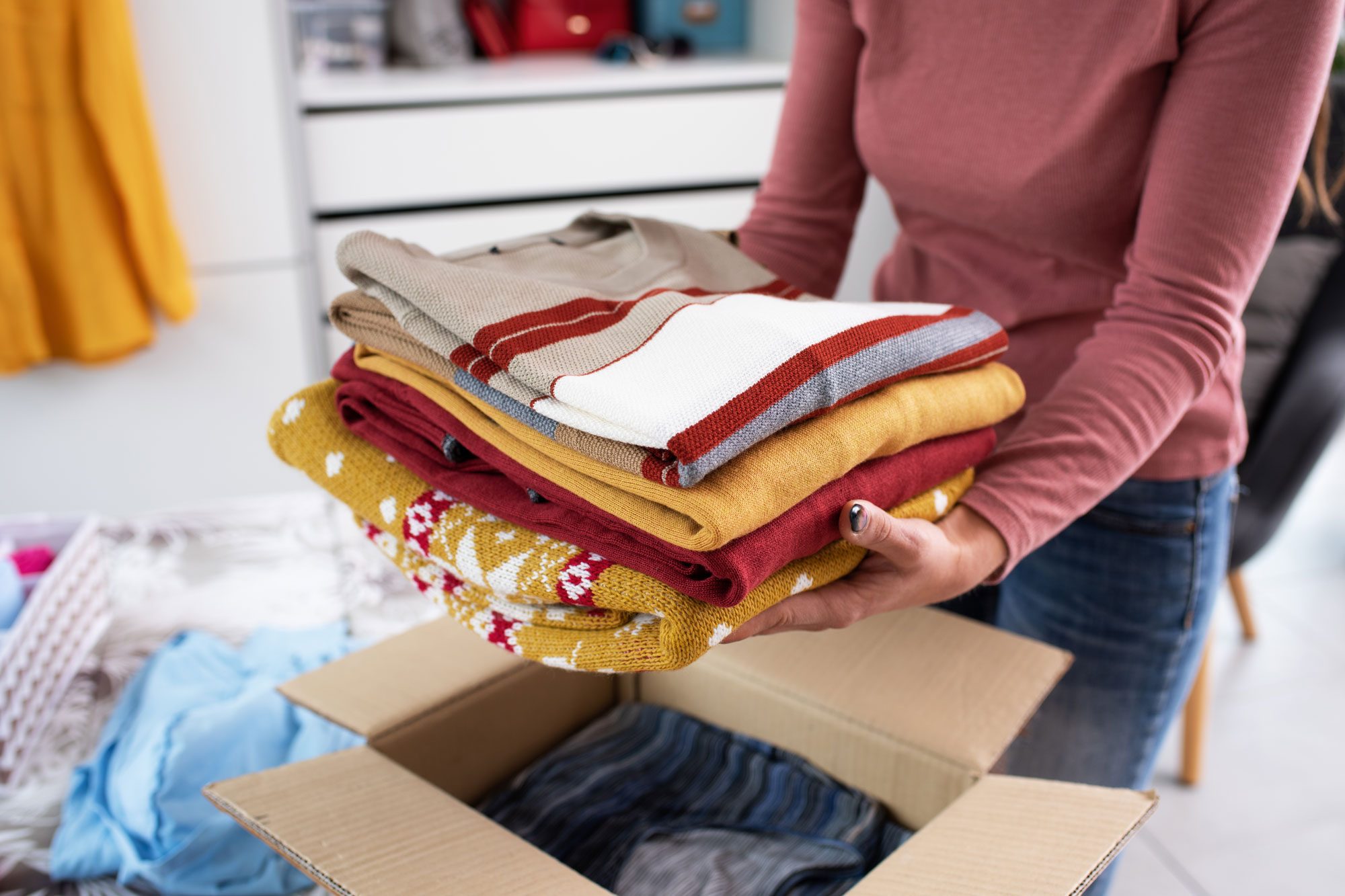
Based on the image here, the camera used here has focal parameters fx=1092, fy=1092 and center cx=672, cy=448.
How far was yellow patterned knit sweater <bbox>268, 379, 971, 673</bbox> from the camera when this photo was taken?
51 centimetres

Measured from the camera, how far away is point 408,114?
1942 millimetres

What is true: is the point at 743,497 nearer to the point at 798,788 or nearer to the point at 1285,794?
the point at 798,788

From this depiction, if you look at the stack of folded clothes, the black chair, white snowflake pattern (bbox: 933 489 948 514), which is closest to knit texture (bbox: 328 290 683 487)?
the stack of folded clothes

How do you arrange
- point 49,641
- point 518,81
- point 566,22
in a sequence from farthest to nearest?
point 566,22 → point 518,81 → point 49,641

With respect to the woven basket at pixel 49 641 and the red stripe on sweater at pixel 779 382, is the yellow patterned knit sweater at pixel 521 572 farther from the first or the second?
the woven basket at pixel 49 641

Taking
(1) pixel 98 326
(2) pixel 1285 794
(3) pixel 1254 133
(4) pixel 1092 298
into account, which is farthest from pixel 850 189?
(1) pixel 98 326

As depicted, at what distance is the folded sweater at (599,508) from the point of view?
0.49m

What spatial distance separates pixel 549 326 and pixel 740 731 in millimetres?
395

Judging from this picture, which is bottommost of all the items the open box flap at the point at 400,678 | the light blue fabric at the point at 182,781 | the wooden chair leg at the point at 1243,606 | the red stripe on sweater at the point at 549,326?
the wooden chair leg at the point at 1243,606

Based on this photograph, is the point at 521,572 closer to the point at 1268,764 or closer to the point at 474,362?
the point at 474,362

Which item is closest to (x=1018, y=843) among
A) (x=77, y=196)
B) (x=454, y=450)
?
(x=454, y=450)

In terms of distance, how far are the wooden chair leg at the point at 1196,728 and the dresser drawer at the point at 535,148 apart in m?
1.27

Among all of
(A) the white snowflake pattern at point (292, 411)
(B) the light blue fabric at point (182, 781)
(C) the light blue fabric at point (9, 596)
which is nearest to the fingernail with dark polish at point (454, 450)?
(A) the white snowflake pattern at point (292, 411)

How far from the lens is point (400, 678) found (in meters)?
0.74
